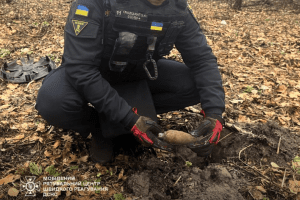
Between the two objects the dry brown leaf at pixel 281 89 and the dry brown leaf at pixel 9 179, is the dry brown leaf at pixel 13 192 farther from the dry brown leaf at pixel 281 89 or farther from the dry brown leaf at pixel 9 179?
the dry brown leaf at pixel 281 89

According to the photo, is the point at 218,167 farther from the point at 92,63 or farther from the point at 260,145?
the point at 92,63

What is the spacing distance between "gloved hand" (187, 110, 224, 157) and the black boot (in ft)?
2.89

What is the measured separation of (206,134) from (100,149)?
110 centimetres

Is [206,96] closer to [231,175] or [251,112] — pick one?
[231,175]

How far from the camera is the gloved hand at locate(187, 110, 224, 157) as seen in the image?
2068mm

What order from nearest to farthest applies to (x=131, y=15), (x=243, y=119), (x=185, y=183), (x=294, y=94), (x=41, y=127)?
(x=131, y=15) < (x=185, y=183) < (x=41, y=127) < (x=243, y=119) < (x=294, y=94)

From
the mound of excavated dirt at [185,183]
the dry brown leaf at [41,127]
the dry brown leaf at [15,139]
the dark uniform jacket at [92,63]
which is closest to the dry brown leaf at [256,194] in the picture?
the mound of excavated dirt at [185,183]

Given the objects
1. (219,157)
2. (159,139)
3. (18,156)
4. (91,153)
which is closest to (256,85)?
(219,157)

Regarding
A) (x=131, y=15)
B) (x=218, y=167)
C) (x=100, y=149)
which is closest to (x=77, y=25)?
(x=131, y=15)

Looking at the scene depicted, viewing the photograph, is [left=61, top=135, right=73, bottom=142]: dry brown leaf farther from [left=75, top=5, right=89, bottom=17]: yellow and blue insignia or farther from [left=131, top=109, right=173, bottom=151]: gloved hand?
[left=75, top=5, right=89, bottom=17]: yellow and blue insignia

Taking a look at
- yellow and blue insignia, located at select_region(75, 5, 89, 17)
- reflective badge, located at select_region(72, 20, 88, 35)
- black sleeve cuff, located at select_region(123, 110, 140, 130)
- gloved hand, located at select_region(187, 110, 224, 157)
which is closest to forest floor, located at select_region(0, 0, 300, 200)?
gloved hand, located at select_region(187, 110, 224, 157)

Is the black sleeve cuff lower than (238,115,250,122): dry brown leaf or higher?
higher

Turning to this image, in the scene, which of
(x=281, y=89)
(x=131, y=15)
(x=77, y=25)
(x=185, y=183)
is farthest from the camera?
(x=281, y=89)

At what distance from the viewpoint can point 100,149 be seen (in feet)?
7.98
